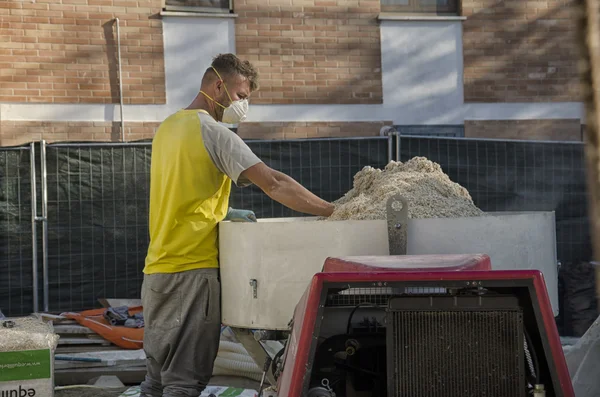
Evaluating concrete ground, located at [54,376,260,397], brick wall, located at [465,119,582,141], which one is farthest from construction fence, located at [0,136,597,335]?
brick wall, located at [465,119,582,141]

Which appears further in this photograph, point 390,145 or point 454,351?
point 390,145

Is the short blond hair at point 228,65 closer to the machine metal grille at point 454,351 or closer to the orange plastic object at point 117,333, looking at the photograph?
the machine metal grille at point 454,351

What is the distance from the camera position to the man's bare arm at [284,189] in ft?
14.4

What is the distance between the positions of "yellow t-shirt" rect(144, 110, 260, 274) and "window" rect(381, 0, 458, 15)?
922 centimetres

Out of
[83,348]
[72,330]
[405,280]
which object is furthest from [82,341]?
[405,280]

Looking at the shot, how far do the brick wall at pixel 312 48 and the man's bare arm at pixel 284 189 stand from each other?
810 centimetres

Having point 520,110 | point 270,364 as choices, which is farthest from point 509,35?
point 270,364

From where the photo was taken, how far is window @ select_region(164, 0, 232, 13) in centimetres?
1239

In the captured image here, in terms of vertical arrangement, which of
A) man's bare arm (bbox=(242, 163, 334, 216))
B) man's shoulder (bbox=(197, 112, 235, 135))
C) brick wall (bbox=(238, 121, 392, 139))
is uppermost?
brick wall (bbox=(238, 121, 392, 139))

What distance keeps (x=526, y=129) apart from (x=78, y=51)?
6554mm

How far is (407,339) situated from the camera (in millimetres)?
2883

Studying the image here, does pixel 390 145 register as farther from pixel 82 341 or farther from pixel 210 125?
pixel 210 125

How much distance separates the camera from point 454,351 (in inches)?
112

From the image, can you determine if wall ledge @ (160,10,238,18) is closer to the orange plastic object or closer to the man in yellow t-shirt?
the orange plastic object
